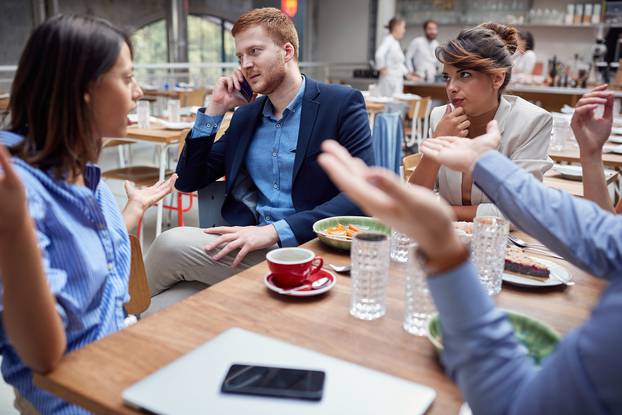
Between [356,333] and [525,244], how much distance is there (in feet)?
2.27

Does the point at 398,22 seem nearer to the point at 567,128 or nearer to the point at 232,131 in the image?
the point at 567,128

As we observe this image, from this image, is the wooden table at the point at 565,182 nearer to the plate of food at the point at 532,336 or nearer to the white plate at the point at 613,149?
the white plate at the point at 613,149

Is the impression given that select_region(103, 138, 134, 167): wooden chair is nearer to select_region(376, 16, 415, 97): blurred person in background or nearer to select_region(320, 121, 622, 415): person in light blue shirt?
select_region(320, 121, 622, 415): person in light blue shirt

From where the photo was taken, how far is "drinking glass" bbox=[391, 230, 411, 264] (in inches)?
52.1

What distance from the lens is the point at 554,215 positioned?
965 mm

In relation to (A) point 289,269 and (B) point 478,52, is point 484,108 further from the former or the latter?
(A) point 289,269

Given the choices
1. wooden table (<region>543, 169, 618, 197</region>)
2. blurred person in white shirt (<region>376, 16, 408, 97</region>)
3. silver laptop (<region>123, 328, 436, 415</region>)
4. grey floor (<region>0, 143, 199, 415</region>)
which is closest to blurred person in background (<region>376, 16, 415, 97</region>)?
blurred person in white shirt (<region>376, 16, 408, 97</region>)

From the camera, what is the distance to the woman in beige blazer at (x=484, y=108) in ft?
6.07

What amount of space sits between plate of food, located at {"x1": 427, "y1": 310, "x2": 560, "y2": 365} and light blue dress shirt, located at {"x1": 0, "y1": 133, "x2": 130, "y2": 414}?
2.02ft

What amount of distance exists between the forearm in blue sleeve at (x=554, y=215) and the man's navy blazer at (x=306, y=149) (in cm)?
93

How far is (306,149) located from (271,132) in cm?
18

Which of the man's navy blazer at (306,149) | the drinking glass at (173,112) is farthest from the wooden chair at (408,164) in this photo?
the drinking glass at (173,112)

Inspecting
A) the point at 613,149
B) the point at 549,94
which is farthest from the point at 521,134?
the point at 549,94

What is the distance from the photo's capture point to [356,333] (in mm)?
988
